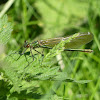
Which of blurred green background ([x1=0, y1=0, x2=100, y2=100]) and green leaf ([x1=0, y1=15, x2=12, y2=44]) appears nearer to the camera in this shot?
green leaf ([x1=0, y1=15, x2=12, y2=44])

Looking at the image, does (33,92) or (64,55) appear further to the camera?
(64,55)

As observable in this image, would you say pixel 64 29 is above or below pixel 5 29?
above

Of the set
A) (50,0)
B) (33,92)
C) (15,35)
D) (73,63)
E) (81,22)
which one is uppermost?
(50,0)

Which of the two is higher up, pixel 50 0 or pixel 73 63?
pixel 50 0

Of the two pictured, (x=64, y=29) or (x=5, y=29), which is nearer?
(x=5, y=29)

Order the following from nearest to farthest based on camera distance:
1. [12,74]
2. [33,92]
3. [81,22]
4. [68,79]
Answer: [12,74]
[68,79]
[33,92]
[81,22]

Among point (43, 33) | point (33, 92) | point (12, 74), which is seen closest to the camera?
point (12, 74)

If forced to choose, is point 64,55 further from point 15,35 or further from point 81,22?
point 81,22

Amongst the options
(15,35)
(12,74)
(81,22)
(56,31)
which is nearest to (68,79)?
(12,74)
